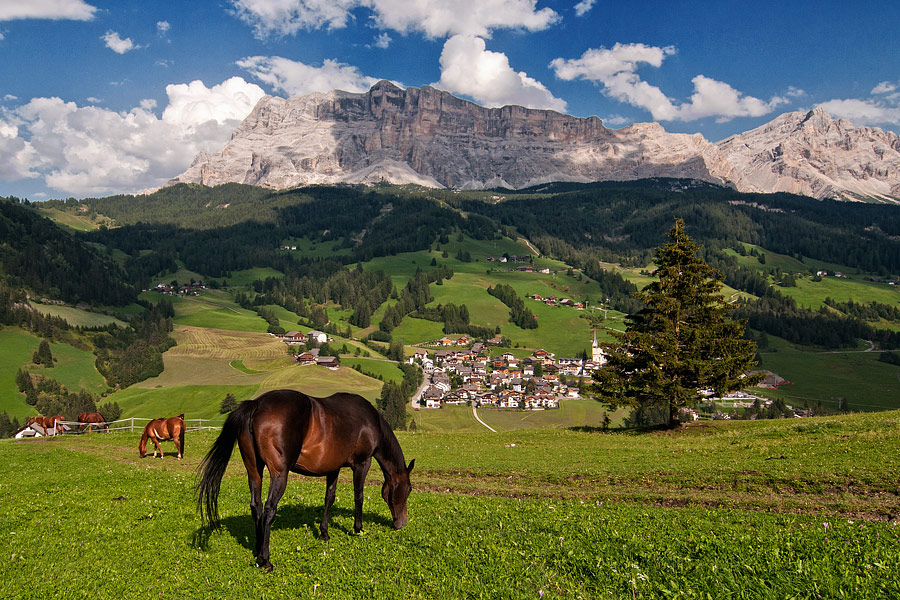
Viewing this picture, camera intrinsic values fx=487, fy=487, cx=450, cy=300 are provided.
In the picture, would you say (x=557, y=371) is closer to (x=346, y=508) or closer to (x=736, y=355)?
(x=736, y=355)

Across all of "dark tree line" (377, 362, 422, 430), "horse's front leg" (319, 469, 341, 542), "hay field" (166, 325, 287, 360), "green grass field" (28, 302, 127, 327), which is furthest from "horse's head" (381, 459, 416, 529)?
"green grass field" (28, 302, 127, 327)

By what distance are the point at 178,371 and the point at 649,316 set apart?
469ft

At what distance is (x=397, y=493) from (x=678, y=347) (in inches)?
1216

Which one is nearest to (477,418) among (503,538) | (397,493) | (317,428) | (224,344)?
(224,344)

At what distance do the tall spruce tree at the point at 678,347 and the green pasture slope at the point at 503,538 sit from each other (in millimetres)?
12894

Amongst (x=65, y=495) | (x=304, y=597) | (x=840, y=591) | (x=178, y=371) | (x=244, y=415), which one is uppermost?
(x=244, y=415)

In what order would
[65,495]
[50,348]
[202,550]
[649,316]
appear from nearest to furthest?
[202,550] → [65,495] → [649,316] → [50,348]

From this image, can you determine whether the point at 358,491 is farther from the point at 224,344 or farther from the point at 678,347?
the point at 224,344

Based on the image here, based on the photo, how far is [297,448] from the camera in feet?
37.3

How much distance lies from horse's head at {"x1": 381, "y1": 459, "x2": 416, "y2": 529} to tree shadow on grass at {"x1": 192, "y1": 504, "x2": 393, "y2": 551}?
55 centimetres

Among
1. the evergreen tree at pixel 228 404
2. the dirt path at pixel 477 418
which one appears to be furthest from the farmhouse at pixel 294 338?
the dirt path at pixel 477 418

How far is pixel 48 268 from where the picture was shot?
195875 mm

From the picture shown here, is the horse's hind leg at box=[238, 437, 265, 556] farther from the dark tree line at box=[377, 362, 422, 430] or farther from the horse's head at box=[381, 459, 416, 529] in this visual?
the dark tree line at box=[377, 362, 422, 430]

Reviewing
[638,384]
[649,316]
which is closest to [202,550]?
[638,384]
